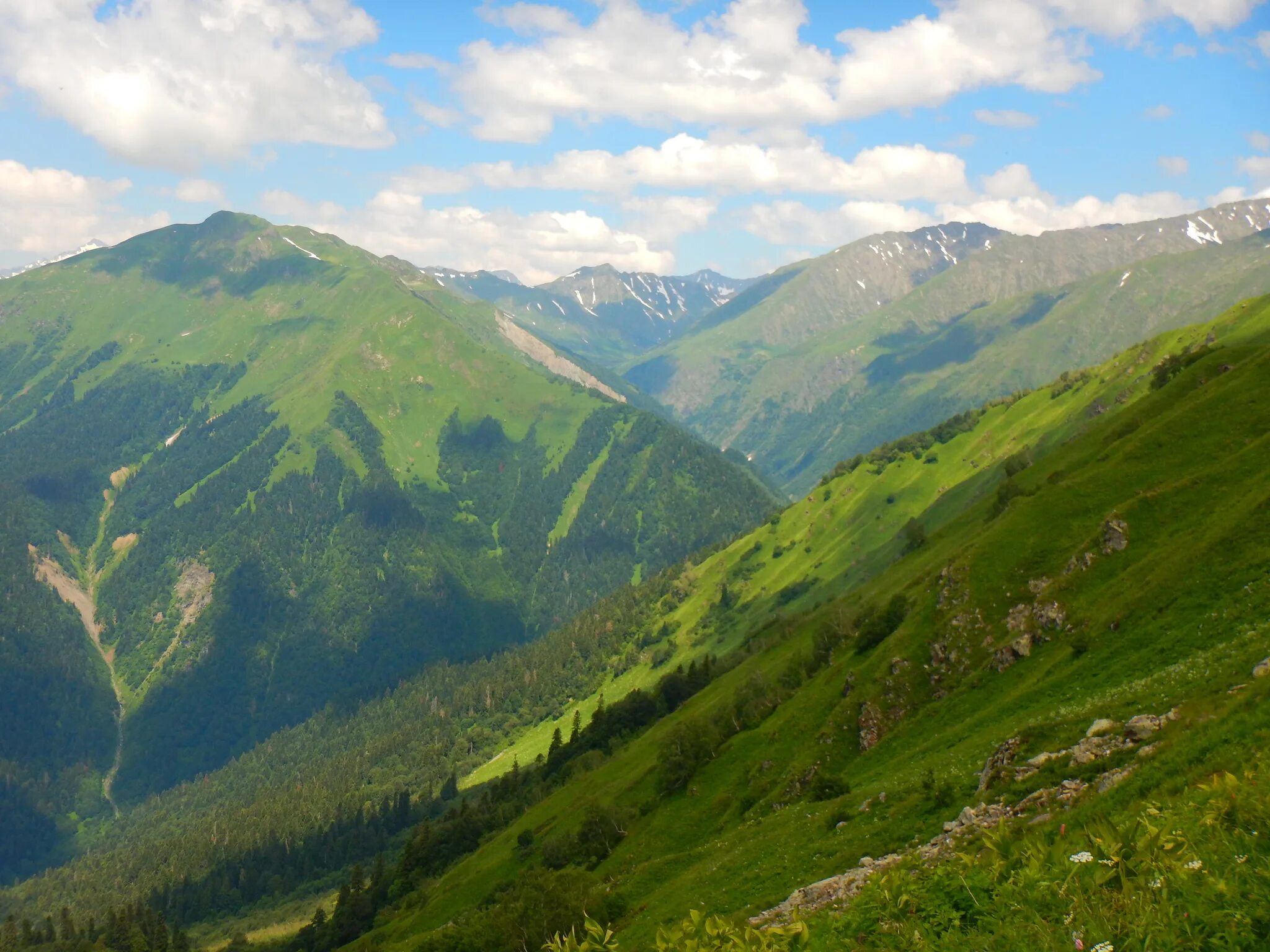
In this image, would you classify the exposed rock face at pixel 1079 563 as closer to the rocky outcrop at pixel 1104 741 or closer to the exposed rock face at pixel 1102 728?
the rocky outcrop at pixel 1104 741

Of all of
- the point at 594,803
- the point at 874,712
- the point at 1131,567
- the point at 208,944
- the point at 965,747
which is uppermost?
the point at 1131,567

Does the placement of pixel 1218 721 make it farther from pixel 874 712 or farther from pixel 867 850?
pixel 874 712

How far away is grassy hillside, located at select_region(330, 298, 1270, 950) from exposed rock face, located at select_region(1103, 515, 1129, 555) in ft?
0.65

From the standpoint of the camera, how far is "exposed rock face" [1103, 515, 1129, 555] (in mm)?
70938

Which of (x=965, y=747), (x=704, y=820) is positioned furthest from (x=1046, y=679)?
(x=704, y=820)

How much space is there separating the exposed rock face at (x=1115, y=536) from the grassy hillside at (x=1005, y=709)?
197 mm

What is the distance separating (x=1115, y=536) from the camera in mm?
71938

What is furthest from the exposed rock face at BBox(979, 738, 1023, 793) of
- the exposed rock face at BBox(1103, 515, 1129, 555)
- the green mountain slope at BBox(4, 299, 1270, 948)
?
the exposed rock face at BBox(1103, 515, 1129, 555)

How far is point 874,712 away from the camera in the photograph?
77.5 metres

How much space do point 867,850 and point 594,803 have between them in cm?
6629

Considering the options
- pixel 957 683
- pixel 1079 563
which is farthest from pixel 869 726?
pixel 1079 563

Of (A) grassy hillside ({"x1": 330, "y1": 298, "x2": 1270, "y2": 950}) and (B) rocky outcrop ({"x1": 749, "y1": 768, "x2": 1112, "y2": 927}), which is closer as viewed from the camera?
(A) grassy hillside ({"x1": 330, "y1": 298, "x2": 1270, "y2": 950})

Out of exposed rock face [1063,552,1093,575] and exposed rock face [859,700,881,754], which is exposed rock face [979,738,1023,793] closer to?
exposed rock face [859,700,881,754]

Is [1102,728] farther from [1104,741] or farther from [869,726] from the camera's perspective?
[869,726]
